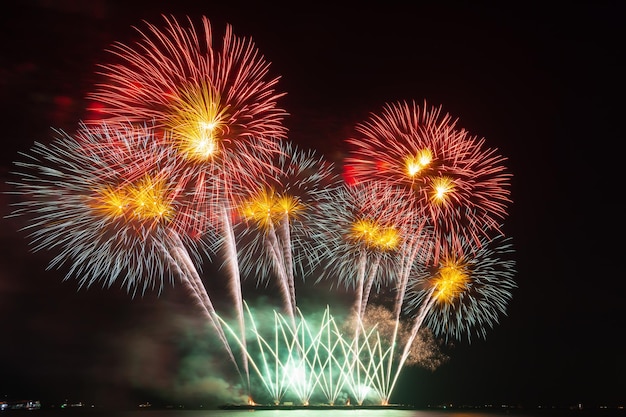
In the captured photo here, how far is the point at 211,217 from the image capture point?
1362 inches

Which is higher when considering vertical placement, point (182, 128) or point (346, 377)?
point (182, 128)

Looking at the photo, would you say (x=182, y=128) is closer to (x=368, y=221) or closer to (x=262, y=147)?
(x=262, y=147)

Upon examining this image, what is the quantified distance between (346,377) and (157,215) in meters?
23.4

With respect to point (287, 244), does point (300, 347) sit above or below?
below

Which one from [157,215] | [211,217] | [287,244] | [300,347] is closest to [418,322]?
[300,347]

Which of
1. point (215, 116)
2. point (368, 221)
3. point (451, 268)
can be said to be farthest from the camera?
point (451, 268)

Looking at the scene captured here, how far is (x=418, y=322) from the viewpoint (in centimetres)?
4719

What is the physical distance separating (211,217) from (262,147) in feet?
19.4

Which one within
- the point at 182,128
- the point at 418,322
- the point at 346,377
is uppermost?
the point at 182,128

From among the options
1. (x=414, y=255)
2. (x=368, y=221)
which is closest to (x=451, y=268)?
(x=414, y=255)

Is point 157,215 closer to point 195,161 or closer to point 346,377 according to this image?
point 195,161

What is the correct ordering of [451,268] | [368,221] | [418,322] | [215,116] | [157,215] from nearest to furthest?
[215,116], [157,215], [368,221], [451,268], [418,322]

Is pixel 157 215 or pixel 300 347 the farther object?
pixel 300 347

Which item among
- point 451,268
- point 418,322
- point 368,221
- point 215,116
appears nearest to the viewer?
point 215,116
